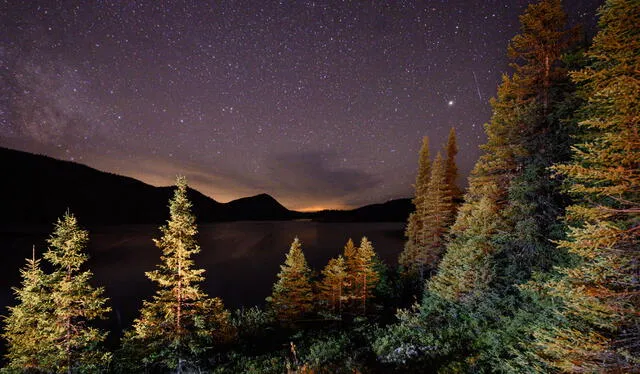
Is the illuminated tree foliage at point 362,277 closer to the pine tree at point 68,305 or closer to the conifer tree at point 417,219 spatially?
the conifer tree at point 417,219

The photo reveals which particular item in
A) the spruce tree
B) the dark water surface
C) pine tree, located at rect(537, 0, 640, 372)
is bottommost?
the dark water surface

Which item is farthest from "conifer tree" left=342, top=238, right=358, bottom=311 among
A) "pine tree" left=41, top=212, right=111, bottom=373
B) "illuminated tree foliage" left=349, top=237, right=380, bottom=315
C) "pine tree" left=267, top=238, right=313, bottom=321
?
"pine tree" left=41, top=212, right=111, bottom=373

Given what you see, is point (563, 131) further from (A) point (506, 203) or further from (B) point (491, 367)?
(B) point (491, 367)

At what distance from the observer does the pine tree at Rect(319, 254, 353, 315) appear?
2450cm

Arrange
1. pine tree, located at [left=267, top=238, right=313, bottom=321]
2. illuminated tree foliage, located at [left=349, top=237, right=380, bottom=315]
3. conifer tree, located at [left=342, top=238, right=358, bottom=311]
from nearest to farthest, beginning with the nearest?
pine tree, located at [left=267, top=238, right=313, bottom=321], illuminated tree foliage, located at [left=349, top=237, right=380, bottom=315], conifer tree, located at [left=342, top=238, right=358, bottom=311]

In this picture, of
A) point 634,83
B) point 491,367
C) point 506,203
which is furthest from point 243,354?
point 634,83

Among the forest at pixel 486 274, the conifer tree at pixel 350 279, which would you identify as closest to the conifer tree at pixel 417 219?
the conifer tree at pixel 350 279

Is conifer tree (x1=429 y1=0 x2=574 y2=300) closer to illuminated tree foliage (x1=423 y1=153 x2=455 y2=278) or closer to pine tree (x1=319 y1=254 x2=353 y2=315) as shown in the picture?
pine tree (x1=319 y1=254 x2=353 y2=315)

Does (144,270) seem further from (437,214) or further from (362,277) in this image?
(437,214)

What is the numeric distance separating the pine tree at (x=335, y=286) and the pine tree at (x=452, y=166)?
1752 cm

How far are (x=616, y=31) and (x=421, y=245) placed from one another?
28019mm

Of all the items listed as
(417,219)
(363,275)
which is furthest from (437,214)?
(363,275)

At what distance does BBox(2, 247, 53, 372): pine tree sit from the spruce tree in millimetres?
18316

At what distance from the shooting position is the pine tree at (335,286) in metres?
24.5
